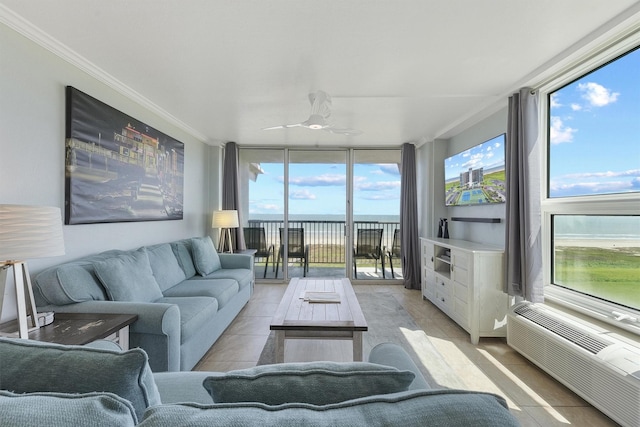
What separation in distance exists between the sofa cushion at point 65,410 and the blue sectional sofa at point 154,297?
1.43 m

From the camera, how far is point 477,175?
3.55 m

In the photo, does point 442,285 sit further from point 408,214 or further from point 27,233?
point 27,233

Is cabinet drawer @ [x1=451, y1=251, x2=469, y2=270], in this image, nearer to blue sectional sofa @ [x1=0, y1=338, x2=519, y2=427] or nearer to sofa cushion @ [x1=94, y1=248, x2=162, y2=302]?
blue sectional sofa @ [x1=0, y1=338, x2=519, y2=427]

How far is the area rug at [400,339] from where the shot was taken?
7.36 feet

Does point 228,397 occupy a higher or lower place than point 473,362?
higher

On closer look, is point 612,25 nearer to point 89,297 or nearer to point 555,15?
point 555,15

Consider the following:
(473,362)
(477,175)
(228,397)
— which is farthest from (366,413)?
(477,175)

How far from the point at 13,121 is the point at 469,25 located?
116 inches

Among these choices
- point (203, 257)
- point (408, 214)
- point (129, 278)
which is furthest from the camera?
point (408, 214)

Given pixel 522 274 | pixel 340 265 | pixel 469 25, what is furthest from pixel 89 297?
pixel 340 265

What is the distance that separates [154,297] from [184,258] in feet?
3.18

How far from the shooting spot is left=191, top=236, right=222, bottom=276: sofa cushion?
3.44 metres

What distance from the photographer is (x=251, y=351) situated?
2613 mm

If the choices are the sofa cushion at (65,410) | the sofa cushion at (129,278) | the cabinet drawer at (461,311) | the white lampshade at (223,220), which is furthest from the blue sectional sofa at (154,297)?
the cabinet drawer at (461,311)
